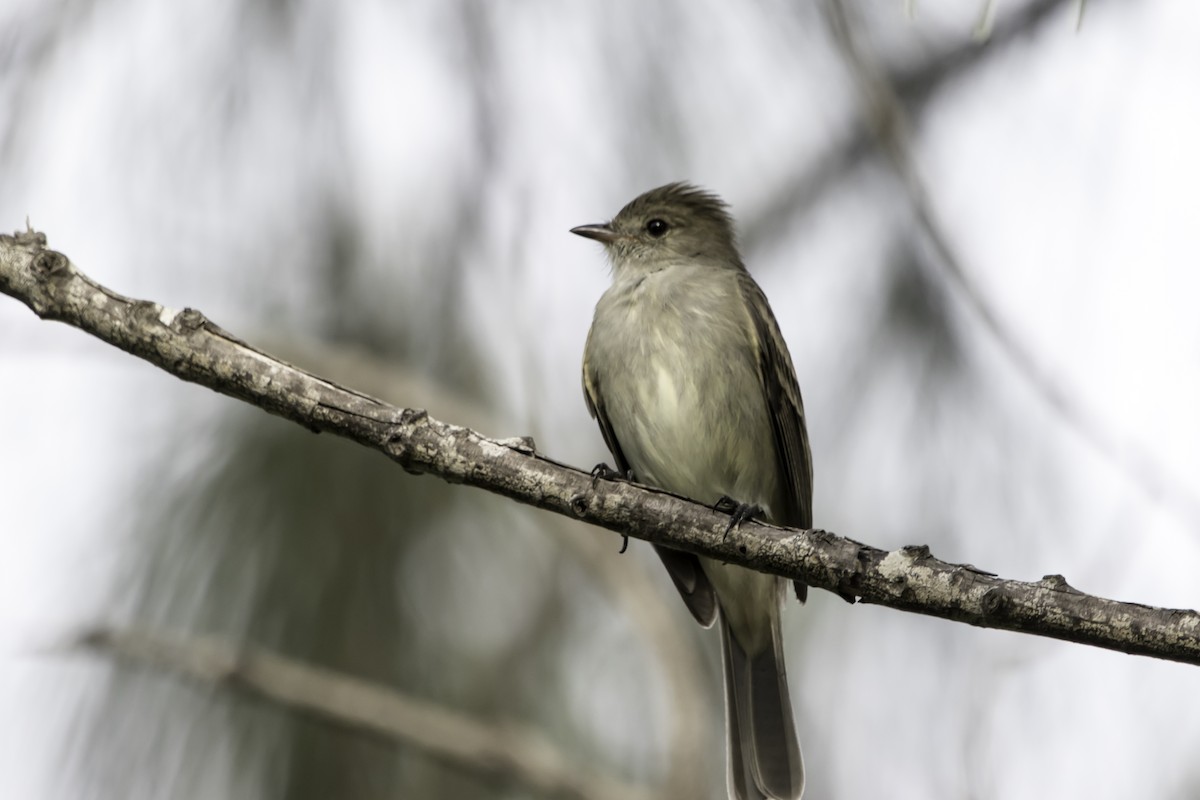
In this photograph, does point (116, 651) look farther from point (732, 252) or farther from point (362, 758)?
point (732, 252)

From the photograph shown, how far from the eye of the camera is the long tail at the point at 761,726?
4.22m

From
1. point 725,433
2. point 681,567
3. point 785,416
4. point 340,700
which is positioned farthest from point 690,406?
point 340,700

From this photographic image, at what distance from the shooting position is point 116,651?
337 cm

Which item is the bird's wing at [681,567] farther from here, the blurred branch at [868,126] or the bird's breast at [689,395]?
the blurred branch at [868,126]

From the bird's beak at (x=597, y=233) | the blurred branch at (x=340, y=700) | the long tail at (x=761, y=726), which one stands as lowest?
the blurred branch at (x=340, y=700)

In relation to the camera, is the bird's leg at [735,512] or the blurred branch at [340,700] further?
the blurred branch at [340,700]

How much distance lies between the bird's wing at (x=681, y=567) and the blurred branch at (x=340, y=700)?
0.92m

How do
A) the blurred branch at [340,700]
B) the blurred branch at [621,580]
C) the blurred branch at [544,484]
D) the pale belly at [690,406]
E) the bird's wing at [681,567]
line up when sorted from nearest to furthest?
the blurred branch at [544,484] < the blurred branch at [340,700] < the blurred branch at [621,580] < the pale belly at [690,406] < the bird's wing at [681,567]

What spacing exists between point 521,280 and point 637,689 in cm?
155

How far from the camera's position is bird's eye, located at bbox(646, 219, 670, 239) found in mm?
4922

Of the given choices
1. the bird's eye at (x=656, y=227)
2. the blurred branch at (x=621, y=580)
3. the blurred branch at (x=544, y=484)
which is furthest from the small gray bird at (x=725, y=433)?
the blurred branch at (x=544, y=484)

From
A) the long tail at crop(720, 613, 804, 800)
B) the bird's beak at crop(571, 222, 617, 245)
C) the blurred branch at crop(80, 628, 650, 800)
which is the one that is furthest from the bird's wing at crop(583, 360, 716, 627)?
the blurred branch at crop(80, 628, 650, 800)

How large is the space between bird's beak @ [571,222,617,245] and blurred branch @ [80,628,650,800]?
198 cm

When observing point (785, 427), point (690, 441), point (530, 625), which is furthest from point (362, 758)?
point (785, 427)
